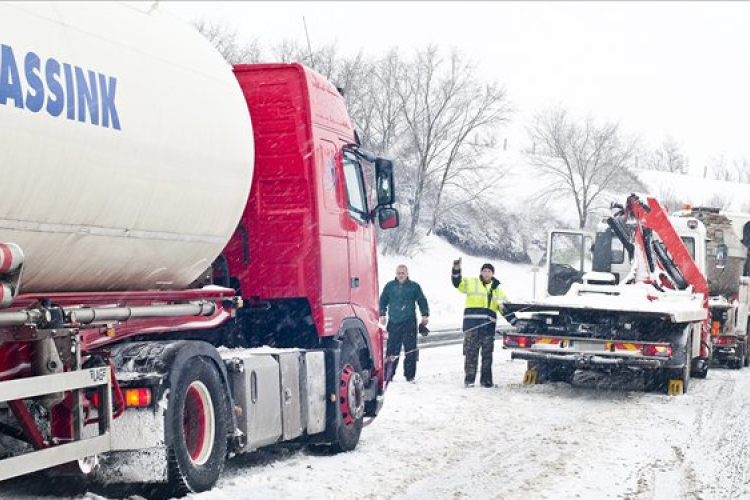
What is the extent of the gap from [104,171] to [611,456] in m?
5.51

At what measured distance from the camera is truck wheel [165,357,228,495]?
281 inches

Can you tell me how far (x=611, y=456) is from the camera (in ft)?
32.3

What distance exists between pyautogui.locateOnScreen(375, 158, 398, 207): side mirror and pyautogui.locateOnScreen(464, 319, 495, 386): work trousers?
5.40 meters

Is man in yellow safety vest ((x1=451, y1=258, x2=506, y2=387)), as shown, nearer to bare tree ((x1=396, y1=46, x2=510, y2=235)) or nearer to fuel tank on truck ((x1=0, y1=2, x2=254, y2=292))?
fuel tank on truck ((x1=0, y1=2, x2=254, y2=292))

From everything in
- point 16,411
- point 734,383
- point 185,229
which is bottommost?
point 734,383

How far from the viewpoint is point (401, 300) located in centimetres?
1576

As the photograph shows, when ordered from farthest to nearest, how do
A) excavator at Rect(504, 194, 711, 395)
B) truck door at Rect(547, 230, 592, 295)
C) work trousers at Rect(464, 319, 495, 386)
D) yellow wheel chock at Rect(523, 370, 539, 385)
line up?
1. truck door at Rect(547, 230, 592, 295)
2. yellow wheel chock at Rect(523, 370, 539, 385)
3. work trousers at Rect(464, 319, 495, 386)
4. excavator at Rect(504, 194, 711, 395)

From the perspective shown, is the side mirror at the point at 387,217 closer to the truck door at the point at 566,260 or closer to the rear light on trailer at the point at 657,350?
the rear light on trailer at the point at 657,350

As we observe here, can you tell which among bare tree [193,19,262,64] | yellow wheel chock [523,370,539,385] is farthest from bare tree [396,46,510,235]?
yellow wheel chock [523,370,539,385]

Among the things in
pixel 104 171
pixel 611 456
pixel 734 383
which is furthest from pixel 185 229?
pixel 734 383

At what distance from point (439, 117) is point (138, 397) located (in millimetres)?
44792

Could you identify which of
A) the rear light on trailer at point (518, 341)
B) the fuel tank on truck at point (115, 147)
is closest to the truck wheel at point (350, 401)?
the fuel tank on truck at point (115, 147)

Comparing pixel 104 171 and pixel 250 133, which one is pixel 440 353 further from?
pixel 104 171

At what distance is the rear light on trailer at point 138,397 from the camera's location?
6883 millimetres
